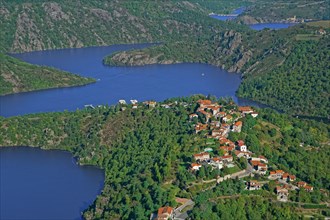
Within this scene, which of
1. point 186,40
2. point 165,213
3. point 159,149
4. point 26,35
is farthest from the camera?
point 186,40

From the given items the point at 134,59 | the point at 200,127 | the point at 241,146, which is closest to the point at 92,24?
the point at 134,59

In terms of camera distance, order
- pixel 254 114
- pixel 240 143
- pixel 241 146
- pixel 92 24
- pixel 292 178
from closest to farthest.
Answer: pixel 292 178, pixel 241 146, pixel 240 143, pixel 254 114, pixel 92 24

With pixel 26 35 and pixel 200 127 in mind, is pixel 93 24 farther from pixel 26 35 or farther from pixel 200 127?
pixel 200 127

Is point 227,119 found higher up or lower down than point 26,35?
lower down

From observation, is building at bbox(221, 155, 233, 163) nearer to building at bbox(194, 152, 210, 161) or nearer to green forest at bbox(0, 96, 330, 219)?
building at bbox(194, 152, 210, 161)

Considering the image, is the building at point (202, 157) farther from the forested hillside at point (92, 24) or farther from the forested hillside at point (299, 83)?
the forested hillside at point (92, 24)

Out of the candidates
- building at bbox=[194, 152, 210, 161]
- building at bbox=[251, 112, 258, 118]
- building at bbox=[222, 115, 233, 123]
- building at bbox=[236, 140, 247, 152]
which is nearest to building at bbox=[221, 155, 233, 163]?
building at bbox=[194, 152, 210, 161]

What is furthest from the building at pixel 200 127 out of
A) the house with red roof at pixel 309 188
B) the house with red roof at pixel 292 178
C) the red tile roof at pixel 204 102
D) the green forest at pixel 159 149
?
the house with red roof at pixel 309 188

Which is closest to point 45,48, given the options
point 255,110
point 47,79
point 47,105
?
point 47,79
